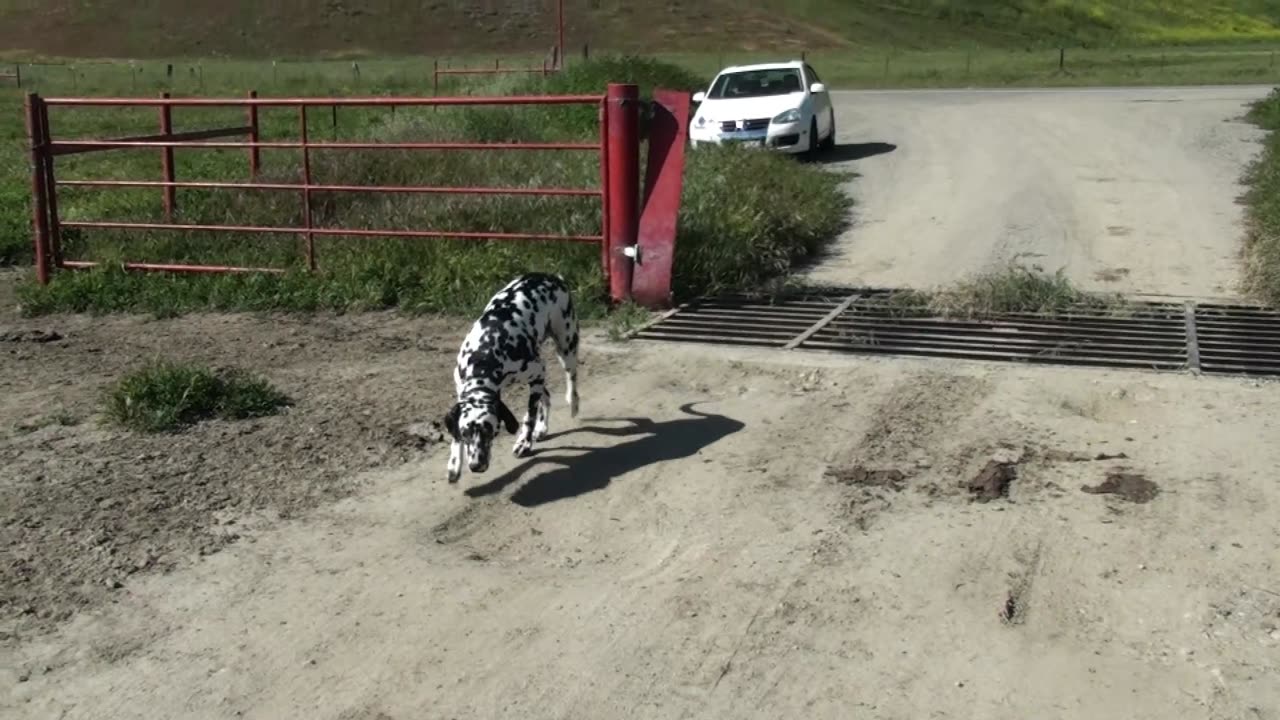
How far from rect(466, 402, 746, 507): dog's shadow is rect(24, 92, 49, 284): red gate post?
6.22 meters

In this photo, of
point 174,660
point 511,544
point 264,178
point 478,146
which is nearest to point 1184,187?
point 478,146

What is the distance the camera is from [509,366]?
6227 mm

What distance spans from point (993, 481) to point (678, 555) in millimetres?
1556

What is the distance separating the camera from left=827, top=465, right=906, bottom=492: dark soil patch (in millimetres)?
5926

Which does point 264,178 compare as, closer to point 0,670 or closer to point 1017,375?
point 1017,375

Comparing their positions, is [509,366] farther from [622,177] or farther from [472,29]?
[472,29]

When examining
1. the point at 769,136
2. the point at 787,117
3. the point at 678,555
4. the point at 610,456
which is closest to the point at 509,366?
the point at 610,456

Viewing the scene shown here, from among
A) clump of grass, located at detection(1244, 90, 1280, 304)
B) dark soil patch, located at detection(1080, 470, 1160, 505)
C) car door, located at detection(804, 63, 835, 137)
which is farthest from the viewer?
car door, located at detection(804, 63, 835, 137)

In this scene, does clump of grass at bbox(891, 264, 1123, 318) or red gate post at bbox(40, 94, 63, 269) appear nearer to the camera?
clump of grass at bbox(891, 264, 1123, 318)

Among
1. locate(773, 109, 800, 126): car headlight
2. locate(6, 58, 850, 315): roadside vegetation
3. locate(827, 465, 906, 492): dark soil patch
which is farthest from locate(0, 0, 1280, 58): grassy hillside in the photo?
locate(827, 465, 906, 492): dark soil patch

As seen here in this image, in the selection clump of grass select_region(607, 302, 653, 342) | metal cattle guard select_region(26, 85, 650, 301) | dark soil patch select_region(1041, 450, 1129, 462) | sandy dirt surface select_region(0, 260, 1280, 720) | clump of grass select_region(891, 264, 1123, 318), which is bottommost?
sandy dirt surface select_region(0, 260, 1280, 720)

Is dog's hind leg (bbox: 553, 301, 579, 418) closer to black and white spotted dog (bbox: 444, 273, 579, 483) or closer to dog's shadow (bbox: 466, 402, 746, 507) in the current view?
black and white spotted dog (bbox: 444, 273, 579, 483)

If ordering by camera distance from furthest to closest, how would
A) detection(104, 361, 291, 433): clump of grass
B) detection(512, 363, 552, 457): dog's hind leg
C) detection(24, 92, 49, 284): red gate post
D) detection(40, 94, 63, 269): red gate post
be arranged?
detection(40, 94, 63, 269): red gate post, detection(24, 92, 49, 284): red gate post, detection(104, 361, 291, 433): clump of grass, detection(512, 363, 552, 457): dog's hind leg

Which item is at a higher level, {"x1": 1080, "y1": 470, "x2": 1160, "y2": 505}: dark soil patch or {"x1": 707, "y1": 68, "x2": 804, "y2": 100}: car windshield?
{"x1": 707, "y1": 68, "x2": 804, "y2": 100}: car windshield
